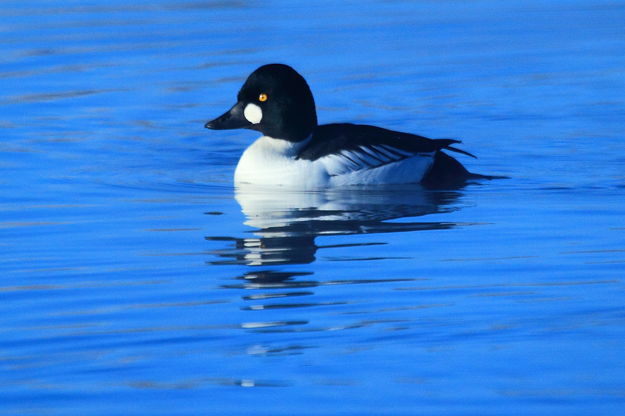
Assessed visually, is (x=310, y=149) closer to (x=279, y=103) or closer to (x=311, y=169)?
(x=311, y=169)

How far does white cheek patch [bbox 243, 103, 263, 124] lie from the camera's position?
→ 37.0ft

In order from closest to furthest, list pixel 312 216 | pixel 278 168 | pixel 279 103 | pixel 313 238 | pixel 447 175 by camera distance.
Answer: pixel 313 238 → pixel 312 216 → pixel 278 168 → pixel 447 175 → pixel 279 103

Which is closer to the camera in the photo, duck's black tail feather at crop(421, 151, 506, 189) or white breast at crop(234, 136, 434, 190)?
white breast at crop(234, 136, 434, 190)

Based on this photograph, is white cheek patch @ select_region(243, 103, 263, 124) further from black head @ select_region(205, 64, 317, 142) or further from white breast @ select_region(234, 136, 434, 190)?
white breast @ select_region(234, 136, 434, 190)

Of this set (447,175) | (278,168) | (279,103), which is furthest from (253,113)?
(447,175)

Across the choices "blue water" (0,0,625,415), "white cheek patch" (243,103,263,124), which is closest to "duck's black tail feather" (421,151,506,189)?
"blue water" (0,0,625,415)

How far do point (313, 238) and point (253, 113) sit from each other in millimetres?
2746

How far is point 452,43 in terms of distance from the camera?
1705 centimetres

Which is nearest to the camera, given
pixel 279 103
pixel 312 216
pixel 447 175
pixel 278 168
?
pixel 312 216

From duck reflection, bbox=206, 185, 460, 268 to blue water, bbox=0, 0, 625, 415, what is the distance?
34 mm

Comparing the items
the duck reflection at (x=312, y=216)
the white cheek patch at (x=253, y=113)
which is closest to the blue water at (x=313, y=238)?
the duck reflection at (x=312, y=216)

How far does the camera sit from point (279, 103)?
11.2m

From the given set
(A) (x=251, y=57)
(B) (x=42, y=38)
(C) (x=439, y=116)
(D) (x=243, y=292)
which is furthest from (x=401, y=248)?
(B) (x=42, y=38)

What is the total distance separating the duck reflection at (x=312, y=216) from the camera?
834 cm
